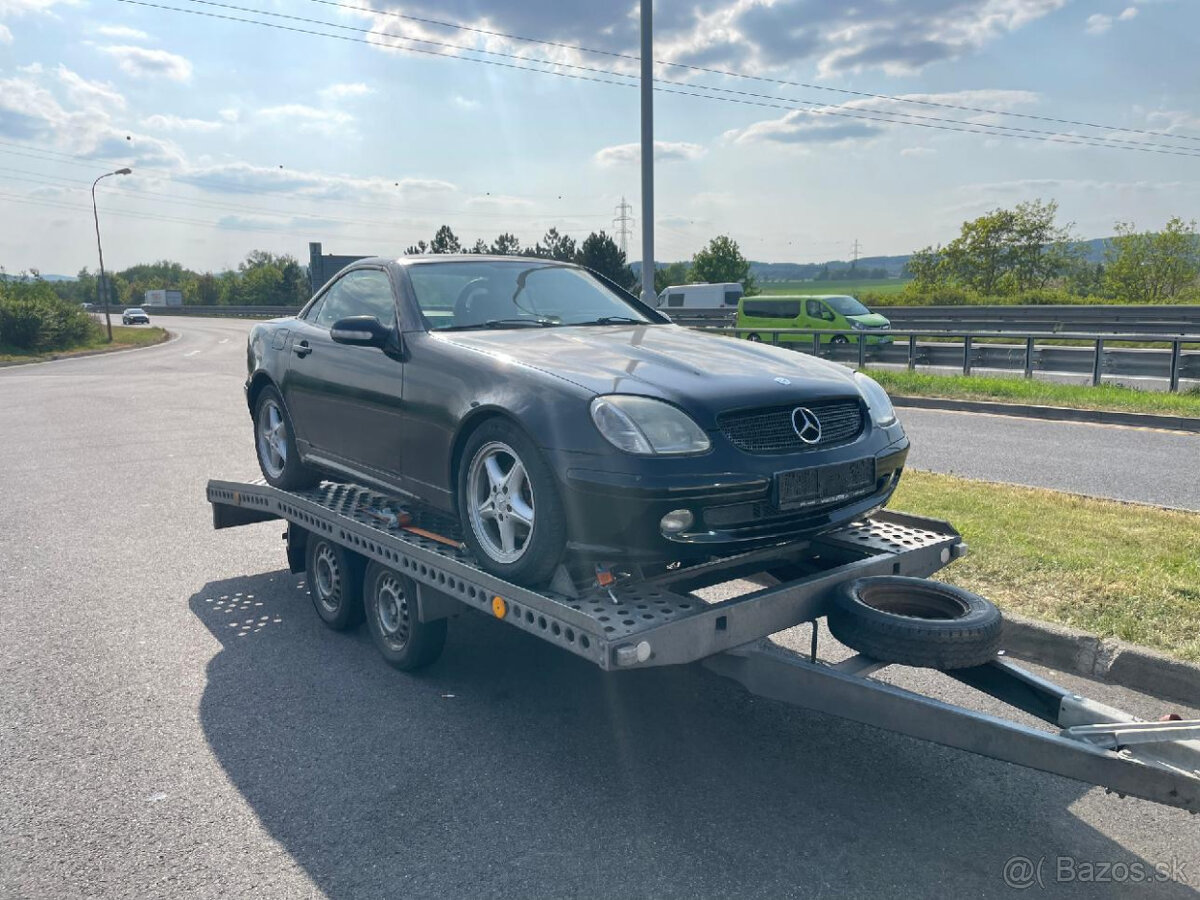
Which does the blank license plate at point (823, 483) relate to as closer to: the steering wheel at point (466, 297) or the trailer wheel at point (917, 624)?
the trailer wheel at point (917, 624)

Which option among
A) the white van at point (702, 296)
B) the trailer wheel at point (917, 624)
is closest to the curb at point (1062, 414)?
the trailer wheel at point (917, 624)

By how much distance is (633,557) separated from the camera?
138 inches

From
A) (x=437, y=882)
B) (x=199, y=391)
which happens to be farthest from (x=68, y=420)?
(x=437, y=882)

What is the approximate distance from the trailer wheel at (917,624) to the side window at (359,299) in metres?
2.57

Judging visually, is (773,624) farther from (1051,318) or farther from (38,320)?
(38,320)

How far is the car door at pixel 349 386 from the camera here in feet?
15.3

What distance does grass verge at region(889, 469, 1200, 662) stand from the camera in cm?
471

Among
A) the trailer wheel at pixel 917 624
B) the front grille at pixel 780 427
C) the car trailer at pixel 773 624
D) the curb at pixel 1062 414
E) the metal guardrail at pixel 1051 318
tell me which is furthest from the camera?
the metal guardrail at pixel 1051 318

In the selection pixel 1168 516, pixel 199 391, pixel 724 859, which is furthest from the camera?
pixel 199 391

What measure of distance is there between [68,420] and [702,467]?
47.4ft

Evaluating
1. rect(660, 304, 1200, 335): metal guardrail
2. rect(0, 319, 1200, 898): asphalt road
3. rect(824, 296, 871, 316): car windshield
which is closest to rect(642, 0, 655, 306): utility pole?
rect(0, 319, 1200, 898): asphalt road

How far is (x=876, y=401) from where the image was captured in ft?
13.9

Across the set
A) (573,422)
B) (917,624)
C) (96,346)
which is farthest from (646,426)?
(96,346)

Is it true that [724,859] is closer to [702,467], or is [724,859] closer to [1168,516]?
[702,467]
